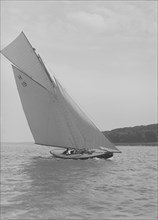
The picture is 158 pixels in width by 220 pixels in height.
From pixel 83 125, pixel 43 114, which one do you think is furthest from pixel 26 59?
pixel 83 125

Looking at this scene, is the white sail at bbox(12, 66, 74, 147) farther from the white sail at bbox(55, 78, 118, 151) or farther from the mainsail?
the white sail at bbox(55, 78, 118, 151)

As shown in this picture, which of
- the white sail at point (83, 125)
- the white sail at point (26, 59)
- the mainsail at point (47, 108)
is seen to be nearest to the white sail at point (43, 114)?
the mainsail at point (47, 108)

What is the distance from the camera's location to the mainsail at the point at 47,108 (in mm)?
53406

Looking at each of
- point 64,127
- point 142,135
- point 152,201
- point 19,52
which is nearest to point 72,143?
point 64,127

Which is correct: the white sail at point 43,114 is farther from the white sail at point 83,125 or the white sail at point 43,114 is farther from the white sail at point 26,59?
the white sail at point 83,125

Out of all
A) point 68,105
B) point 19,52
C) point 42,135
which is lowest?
point 42,135

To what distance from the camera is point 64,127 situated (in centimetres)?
5409

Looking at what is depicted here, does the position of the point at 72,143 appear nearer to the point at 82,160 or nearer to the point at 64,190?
the point at 82,160

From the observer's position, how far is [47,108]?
54.7 meters

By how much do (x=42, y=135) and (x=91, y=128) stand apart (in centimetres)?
792

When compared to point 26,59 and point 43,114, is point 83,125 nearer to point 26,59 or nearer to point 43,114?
point 43,114

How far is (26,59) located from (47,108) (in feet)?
26.6

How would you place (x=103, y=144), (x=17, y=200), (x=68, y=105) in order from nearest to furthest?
(x=17, y=200)
(x=103, y=144)
(x=68, y=105)

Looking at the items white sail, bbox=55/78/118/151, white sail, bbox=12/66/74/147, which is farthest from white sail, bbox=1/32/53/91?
white sail, bbox=55/78/118/151
